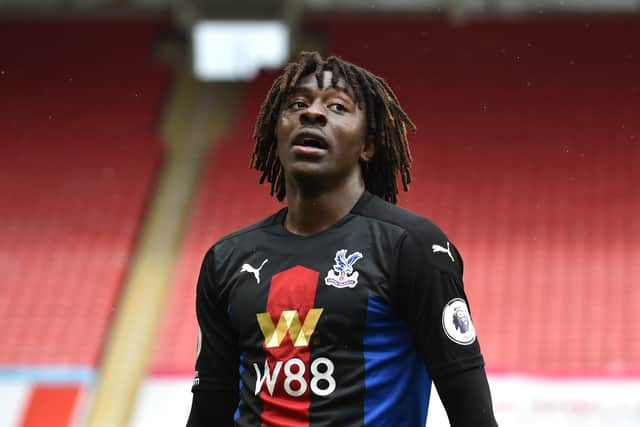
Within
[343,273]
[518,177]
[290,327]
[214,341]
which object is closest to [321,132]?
[343,273]

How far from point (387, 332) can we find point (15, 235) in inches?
338

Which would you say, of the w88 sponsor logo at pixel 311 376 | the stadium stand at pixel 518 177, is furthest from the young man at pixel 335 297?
the stadium stand at pixel 518 177

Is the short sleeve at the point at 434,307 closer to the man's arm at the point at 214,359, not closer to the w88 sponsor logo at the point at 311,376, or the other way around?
the w88 sponsor logo at the point at 311,376

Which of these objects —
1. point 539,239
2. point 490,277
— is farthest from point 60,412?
point 539,239

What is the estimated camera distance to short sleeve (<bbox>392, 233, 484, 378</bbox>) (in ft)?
7.27

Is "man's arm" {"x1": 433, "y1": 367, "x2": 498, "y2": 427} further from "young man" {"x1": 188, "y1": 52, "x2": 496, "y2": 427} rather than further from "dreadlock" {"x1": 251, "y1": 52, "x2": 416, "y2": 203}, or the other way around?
"dreadlock" {"x1": 251, "y1": 52, "x2": 416, "y2": 203}

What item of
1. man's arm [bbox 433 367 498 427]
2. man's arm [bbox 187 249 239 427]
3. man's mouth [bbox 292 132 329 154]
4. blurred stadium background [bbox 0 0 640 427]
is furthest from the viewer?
blurred stadium background [bbox 0 0 640 427]

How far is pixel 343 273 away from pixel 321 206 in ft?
0.67

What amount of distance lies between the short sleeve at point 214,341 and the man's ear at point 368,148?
0.42 m

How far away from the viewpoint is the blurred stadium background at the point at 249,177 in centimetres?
836

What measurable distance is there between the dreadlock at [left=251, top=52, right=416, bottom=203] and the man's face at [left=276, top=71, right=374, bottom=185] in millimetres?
23

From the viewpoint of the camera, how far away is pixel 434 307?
2213 millimetres

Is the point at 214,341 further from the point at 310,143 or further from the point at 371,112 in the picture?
the point at 371,112

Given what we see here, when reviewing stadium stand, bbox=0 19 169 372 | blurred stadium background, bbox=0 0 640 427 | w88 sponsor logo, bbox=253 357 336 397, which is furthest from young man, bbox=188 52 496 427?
stadium stand, bbox=0 19 169 372
